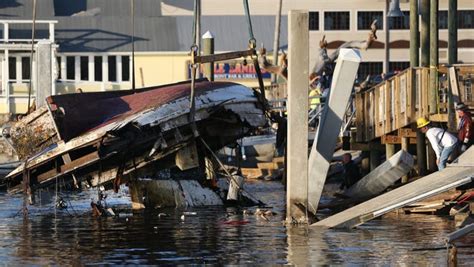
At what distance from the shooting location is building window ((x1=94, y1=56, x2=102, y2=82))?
250 ft

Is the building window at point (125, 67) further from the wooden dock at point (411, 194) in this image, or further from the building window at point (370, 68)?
the wooden dock at point (411, 194)

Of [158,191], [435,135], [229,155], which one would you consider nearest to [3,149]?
[229,155]

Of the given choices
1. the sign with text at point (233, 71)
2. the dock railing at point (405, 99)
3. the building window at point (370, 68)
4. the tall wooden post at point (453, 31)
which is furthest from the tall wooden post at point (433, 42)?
the building window at point (370, 68)

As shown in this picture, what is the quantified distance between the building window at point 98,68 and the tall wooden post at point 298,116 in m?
53.0

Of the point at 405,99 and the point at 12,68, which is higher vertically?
the point at 12,68

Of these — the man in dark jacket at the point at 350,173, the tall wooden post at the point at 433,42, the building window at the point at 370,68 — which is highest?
the building window at the point at 370,68

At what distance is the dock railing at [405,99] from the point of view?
29094 mm

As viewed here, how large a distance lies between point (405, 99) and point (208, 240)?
10.1m

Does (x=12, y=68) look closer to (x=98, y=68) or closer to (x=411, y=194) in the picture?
(x=98, y=68)

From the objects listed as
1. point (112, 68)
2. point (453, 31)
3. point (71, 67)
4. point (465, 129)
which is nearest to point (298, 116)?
point (465, 129)

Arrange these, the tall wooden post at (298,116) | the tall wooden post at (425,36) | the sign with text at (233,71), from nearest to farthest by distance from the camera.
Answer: the tall wooden post at (298,116) < the tall wooden post at (425,36) < the sign with text at (233,71)

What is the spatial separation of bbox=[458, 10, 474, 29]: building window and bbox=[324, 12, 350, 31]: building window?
19.5ft

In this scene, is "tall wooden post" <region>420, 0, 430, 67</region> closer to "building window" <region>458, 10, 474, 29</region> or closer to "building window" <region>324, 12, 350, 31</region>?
"building window" <region>324, 12, 350, 31</region>

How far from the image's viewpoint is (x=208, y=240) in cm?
2241
